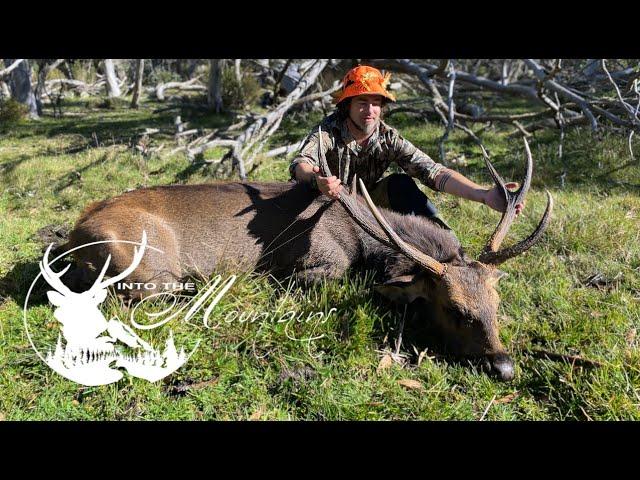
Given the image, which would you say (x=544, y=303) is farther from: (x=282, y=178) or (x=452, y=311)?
(x=282, y=178)

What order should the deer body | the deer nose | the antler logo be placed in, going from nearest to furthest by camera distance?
the antler logo < the deer nose < the deer body

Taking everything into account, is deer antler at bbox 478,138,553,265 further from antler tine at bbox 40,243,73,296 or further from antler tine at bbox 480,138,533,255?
antler tine at bbox 40,243,73,296

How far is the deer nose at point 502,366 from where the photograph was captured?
336cm

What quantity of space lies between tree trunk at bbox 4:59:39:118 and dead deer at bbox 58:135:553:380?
1113cm

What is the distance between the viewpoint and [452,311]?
3598mm

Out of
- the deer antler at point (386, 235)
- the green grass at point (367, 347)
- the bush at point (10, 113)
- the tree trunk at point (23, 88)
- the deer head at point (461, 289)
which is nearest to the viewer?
the green grass at point (367, 347)

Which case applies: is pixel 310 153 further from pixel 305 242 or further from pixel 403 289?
pixel 403 289

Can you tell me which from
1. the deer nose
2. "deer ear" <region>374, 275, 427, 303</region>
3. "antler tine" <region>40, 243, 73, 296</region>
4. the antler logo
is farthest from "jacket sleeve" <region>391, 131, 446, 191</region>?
"antler tine" <region>40, 243, 73, 296</region>

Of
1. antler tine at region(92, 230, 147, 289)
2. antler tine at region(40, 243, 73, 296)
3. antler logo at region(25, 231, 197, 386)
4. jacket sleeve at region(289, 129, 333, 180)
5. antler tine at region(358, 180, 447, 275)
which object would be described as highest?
jacket sleeve at region(289, 129, 333, 180)

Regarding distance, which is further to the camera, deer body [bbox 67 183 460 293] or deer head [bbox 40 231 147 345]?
deer body [bbox 67 183 460 293]

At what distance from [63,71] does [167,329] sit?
24.8m

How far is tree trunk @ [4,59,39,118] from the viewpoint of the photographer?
1327 centimetres

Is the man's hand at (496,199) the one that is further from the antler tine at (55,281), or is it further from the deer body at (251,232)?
the antler tine at (55,281)

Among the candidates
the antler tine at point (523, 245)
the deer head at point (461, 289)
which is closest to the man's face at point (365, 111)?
the deer head at point (461, 289)
